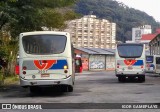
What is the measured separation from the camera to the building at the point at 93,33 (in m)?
91.6

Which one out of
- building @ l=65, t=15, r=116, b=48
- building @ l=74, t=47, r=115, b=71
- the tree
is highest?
building @ l=65, t=15, r=116, b=48

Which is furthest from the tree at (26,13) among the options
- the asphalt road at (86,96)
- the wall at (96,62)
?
the wall at (96,62)

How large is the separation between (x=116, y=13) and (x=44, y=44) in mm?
126041

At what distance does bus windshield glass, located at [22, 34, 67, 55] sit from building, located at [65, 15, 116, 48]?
7158cm

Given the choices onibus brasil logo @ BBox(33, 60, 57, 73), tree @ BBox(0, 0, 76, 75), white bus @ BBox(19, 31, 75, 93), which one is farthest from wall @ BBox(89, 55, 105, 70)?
onibus brasil logo @ BBox(33, 60, 57, 73)

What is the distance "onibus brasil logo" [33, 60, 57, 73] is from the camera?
58.1ft

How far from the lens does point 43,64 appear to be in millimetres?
17719

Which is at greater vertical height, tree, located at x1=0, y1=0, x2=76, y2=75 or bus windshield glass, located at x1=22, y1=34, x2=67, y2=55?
tree, located at x1=0, y1=0, x2=76, y2=75

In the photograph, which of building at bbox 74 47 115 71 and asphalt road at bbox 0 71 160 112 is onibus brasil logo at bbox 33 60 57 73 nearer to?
asphalt road at bbox 0 71 160 112

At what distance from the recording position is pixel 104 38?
97.5 meters

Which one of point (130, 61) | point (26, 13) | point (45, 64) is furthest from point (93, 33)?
point (45, 64)

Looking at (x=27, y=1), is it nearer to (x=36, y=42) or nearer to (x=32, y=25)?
(x=32, y=25)

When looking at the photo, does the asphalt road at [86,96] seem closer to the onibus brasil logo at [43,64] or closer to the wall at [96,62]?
the onibus brasil logo at [43,64]

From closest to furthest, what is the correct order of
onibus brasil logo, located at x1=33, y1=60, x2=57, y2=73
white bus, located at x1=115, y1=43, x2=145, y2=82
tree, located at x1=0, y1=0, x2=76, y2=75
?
onibus brasil logo, located at x1=33, y1=60, x2=57, y2=73
tree, located at x1=0, y1=0, x2=76, y2=75
white bus, located at x1=115, y1=43, x2=145, y2=82
